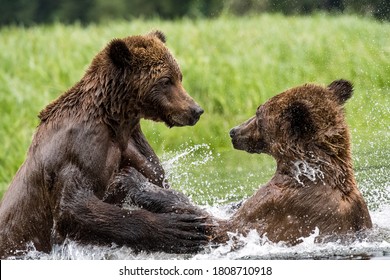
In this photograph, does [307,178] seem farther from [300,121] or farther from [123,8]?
[123,8]

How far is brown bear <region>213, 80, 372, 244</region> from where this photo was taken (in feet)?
26.7

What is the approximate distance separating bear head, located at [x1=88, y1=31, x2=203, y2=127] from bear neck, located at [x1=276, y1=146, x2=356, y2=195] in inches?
35.9

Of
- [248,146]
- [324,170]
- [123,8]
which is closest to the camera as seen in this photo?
[324,170]

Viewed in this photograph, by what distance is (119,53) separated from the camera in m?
8.31

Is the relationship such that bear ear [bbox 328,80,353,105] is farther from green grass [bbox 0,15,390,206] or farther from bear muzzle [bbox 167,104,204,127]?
green grass [bbox 0,15,390,206]

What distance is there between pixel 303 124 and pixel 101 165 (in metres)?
1.58

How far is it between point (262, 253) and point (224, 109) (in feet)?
31.9

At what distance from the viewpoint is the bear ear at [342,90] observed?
334 inches

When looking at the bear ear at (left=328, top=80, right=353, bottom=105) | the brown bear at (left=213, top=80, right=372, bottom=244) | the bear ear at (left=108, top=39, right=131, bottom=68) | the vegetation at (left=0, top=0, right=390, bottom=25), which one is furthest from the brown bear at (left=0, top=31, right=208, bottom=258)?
the vegetation at (left=0, top=0, right=390, bottom=25)

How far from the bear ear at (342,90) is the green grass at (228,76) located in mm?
3477

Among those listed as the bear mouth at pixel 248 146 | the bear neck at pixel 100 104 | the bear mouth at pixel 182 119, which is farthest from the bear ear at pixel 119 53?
the bear mouth at pixel 248 146

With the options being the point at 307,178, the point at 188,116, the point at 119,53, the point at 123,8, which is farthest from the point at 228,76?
the point at 123,8

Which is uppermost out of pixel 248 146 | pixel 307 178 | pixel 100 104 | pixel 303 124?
pixel 100 104
